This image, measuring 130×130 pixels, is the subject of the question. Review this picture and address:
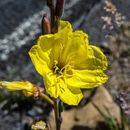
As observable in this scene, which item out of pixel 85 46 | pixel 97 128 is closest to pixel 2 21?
pixel 97 128

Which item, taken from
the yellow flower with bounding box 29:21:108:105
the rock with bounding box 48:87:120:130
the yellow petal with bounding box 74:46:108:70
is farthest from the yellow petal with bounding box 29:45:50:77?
the rock with bounding box 48:87:120:130

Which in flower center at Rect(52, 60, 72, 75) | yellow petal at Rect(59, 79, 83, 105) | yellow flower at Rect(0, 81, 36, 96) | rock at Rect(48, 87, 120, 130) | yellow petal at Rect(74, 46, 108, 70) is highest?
yellow petal at Rect(74, 46, 108, 70)

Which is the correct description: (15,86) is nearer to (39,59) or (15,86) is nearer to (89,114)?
(39,59)

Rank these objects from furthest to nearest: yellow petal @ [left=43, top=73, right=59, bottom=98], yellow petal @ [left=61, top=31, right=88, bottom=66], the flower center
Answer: the flower center
yellow petal @ [left=61, top=31, right=88, bottom=66]
yellow petal @ [left=43, top=73, right=59, bottom=98]

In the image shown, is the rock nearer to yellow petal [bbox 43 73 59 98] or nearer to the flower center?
the flower center

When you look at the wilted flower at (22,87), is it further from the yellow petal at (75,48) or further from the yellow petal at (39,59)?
the yellow petal at (75,48)

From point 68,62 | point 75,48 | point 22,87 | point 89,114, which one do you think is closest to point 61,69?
point 68,62
